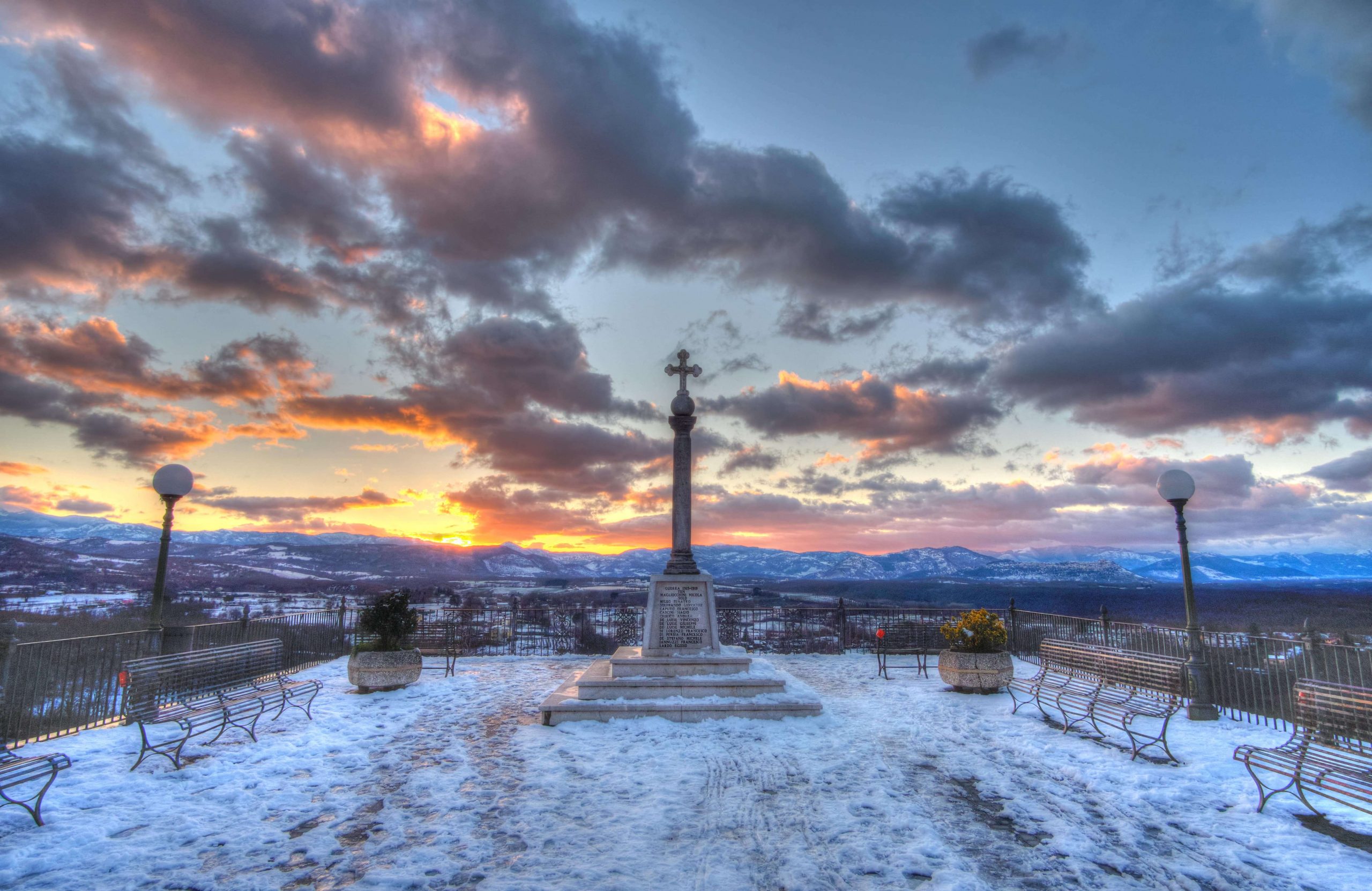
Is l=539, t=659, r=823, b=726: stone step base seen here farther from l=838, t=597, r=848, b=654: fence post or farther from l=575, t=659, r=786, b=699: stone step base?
l=838, t=597, r=848, b=654: fence post

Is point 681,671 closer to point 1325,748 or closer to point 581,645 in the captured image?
point 1325,748

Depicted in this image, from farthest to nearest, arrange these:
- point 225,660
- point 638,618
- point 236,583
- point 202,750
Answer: point 236,583 → point 638,618 → point 225,660 → point 202,750

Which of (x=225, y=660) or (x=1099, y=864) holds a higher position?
(x=225, y=660)

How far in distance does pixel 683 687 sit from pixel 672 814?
15.0 feet

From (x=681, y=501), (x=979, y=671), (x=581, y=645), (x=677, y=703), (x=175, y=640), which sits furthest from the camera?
(x=581, y=645)

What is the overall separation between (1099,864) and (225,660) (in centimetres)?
1101

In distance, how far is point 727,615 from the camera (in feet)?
65.5

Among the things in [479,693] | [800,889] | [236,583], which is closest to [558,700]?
[479,693]

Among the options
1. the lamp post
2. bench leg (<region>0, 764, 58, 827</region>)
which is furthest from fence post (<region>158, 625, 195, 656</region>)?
the lamp post

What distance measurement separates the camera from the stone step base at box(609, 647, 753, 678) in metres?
10.7

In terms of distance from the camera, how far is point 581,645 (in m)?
20.6

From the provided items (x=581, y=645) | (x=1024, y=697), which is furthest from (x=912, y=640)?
(x=581, y=645)

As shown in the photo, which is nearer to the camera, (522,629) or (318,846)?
(318,846)

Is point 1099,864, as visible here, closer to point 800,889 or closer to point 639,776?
point 800,889
